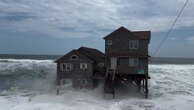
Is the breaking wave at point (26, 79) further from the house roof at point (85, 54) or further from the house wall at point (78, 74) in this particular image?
the house wall at point (78, 74)

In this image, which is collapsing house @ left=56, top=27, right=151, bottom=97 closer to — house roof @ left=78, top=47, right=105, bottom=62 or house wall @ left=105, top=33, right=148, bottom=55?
house wall @ left=105, top=33, right=148, bottom=55

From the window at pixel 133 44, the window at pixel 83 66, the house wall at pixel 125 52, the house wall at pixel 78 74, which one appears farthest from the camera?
the window at pixel 83 66

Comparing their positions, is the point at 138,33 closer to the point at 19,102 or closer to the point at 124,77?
the point at 124,77

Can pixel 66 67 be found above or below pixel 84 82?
above

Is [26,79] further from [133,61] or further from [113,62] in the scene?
[133,61]

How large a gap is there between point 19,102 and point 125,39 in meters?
14.9

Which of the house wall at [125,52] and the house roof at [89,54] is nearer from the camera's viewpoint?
the house wall at [125,52]

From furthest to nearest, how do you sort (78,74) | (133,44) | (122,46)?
(78,74)
(122,46)
(133,44)

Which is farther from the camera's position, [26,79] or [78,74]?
[26,79]

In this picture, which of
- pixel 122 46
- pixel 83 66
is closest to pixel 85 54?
pixel 83 66

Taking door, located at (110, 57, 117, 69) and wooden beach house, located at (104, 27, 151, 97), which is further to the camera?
door, located at (110, 57, 117, 69)

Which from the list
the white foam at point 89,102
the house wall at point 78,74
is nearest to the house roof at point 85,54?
the house wall at point 78,74

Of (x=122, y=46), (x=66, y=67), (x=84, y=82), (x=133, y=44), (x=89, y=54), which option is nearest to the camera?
(x=133, y=44)

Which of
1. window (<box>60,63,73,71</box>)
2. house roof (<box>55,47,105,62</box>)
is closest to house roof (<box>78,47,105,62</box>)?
house roof (<box>55,47,105,62</box>)
